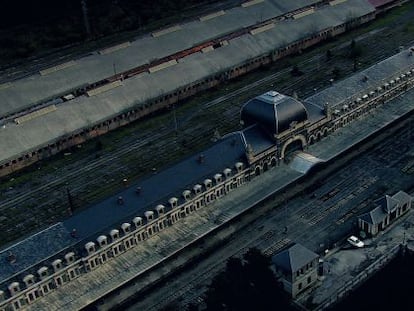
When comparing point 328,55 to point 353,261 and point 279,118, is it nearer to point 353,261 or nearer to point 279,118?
point 279,118

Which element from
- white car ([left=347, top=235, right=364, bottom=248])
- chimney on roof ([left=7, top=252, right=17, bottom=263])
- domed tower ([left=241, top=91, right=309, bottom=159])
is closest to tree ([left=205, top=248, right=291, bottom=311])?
white car ([left=347, top=235, right=364, bottom=248])

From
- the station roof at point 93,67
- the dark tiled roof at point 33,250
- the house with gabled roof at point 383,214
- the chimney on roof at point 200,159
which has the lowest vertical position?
the house with gabled roof at point 383,214

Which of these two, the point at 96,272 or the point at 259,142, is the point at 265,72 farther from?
the point at 96,272

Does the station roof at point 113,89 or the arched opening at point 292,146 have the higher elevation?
the station roof at point 113,89

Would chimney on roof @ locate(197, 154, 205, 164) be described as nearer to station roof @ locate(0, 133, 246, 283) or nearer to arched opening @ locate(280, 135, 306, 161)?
station roof @ locate(0, 133, 246, 283)

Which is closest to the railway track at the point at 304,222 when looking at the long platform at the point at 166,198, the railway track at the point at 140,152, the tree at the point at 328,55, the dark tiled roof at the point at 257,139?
the long platform at the point at 166,198

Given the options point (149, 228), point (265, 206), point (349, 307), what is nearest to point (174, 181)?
point (149, 228)

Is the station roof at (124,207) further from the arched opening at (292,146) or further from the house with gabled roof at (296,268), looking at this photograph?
the house with gabled roof at (296,268)
